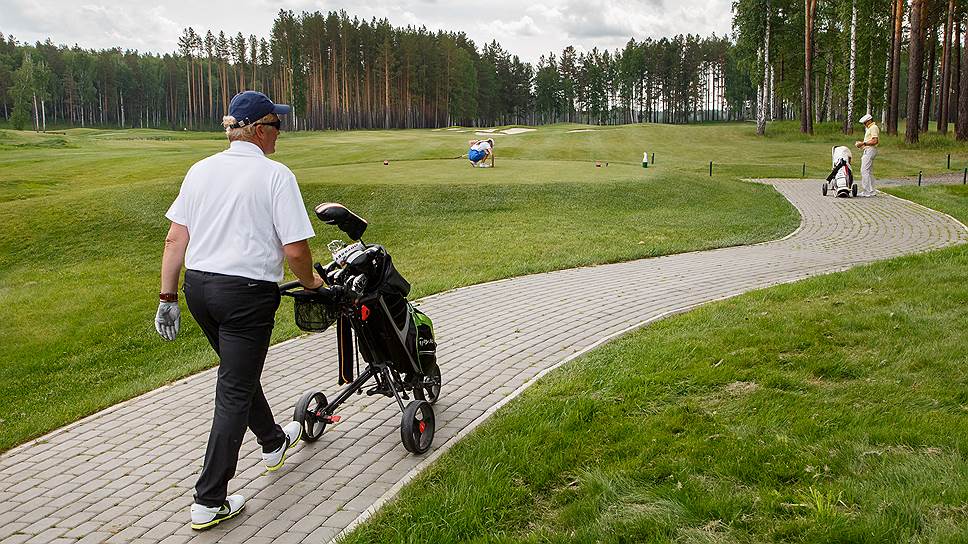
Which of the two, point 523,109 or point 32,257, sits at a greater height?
point 523,109

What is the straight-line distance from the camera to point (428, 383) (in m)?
5.87

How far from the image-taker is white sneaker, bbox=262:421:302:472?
16.6ft

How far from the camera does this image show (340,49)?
9312 cm

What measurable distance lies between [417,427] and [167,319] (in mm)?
1728

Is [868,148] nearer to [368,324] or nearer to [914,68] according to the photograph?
[914,68]

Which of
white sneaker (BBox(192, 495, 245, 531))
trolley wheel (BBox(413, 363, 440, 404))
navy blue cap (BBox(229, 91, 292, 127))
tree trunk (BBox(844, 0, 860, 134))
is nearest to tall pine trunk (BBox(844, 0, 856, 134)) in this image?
tree trunk (BBox(844, 0, 860, 134))

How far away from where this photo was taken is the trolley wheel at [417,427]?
5195 millimetres

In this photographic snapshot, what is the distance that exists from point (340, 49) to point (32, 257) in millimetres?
82524

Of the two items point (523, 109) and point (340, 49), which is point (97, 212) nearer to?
point (340, 49)

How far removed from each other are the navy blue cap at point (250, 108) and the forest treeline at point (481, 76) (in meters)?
46.5

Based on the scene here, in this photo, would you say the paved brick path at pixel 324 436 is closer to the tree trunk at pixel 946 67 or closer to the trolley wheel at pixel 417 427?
the trolley wheel at pixel 417 427

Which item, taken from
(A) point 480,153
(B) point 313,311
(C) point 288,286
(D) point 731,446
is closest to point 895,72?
(A) point 480,153

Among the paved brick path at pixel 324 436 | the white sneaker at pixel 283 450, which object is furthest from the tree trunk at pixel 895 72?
the white sneaker at pixel 283 450

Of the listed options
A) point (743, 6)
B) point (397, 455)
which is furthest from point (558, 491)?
point (743, 6)
